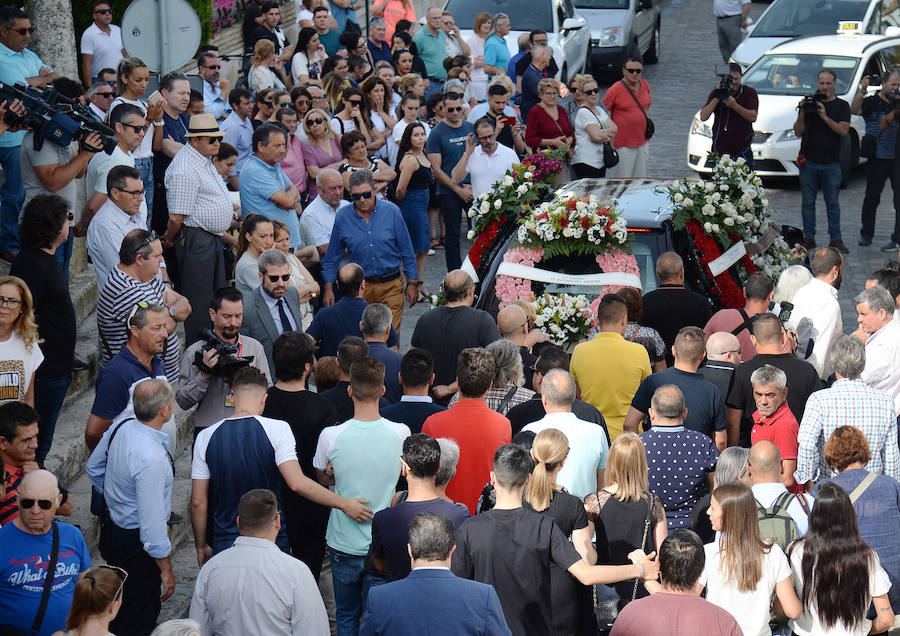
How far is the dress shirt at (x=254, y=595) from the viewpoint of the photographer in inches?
213

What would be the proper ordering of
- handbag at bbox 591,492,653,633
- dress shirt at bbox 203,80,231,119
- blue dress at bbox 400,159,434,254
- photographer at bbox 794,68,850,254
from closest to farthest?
1. handbag at bbox 591,492,653,633
2. blue dress at bbox 400,159,434,254
3. dress shirt at bbox 203,80,231,119
4. photographer at bbox 794,68,850,254

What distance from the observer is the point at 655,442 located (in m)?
6.72

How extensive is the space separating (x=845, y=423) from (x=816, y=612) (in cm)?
168

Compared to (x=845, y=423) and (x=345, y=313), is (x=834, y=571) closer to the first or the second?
(x=845, y=423)

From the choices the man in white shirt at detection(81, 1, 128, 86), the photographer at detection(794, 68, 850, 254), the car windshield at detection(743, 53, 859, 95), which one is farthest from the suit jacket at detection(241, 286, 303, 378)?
the car windshield at detection(743, 53, 859, 95)

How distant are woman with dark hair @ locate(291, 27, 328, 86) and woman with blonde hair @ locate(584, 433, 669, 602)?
34.7 feet

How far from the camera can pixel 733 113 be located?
49.9ft

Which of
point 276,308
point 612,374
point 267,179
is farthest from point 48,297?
point 612,374

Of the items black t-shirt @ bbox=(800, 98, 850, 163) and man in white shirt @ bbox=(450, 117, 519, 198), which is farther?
black t-shirt @ bbox=(800, 98, 850, 163)

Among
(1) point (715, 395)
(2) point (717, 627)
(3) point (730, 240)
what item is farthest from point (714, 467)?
(3) point (730, 240)

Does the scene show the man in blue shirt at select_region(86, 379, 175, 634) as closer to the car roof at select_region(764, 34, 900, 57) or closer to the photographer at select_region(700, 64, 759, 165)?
the photographer at select_region(700, 64, 759, 165)

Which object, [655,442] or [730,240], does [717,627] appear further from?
[730,240]

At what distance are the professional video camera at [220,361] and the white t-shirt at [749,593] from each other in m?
3.11

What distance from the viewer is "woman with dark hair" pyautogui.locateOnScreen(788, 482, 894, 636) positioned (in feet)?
18.9
